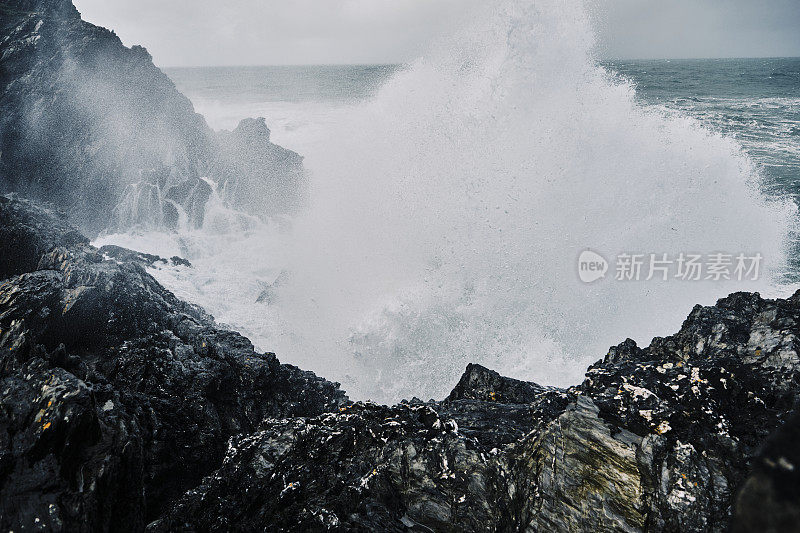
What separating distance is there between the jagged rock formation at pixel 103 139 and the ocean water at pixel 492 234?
1.87 meters

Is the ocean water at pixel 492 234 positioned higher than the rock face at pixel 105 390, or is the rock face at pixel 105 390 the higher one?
the ocean water at pixel 492 234

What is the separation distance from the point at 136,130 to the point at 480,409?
24669 millimetres

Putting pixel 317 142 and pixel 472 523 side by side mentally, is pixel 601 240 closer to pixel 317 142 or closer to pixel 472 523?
pixel 472 523

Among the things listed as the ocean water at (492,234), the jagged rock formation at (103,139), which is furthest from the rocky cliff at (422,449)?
the jagged rock formation at (103,139)

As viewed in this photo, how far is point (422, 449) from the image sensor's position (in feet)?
15.8

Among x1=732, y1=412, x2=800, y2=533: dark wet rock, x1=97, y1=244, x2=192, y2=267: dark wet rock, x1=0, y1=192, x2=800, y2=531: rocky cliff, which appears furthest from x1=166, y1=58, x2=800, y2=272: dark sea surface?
x1=732, y1=412, x2=800, y2=533: dark wet rock

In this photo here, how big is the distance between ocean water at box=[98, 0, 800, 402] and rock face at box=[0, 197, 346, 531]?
470 cm

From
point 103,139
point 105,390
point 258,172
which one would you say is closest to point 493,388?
point 105,390

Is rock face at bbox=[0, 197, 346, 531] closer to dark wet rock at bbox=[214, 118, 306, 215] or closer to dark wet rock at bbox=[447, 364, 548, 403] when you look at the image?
dark wet rock at bbox=[447, 364, 548, 403]

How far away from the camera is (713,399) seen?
187 inches

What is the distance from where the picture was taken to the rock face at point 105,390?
13.8 feet

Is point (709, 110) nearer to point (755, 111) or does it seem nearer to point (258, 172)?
point (755, 111)

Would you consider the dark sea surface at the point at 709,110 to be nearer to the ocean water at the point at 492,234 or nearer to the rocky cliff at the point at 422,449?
the ocean water at the point at 492,234

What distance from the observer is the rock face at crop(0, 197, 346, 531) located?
4.22 metres
